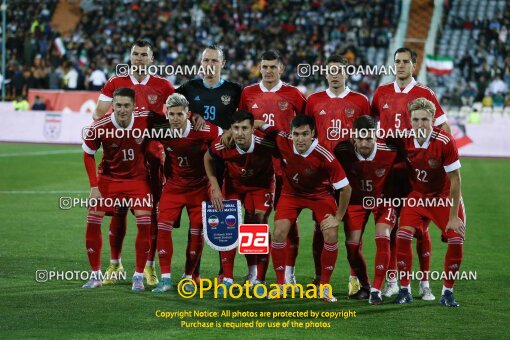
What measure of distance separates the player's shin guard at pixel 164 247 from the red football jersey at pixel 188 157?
1.36 feet

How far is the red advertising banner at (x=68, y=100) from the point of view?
29.7 m

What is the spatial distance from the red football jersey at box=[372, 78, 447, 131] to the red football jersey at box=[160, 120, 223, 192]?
178 centimetres

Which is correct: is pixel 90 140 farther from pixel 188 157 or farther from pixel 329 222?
pixel 329 222

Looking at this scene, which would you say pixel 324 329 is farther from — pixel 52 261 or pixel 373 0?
pixel 373 0

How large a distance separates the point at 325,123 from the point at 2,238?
195 inches

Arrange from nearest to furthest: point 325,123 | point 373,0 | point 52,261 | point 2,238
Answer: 1. point 325,123
2. point 52,261
3. point 2,238
4. point 373,0

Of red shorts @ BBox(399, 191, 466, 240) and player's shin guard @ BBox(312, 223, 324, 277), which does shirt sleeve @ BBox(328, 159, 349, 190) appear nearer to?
red shorts @ BBox(399, 191, 466, 240)

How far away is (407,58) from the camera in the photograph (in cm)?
970

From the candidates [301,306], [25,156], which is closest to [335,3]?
[25,156]

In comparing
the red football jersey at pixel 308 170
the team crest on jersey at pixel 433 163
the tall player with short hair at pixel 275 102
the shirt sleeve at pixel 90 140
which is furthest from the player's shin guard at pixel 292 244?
the shirt sleeve at pixel 90 140

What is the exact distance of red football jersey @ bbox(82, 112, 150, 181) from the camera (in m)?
9.43

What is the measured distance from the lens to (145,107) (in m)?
10.4

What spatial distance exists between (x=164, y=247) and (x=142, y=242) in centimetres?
23

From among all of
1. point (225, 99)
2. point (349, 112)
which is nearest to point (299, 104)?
point (349, 112)
